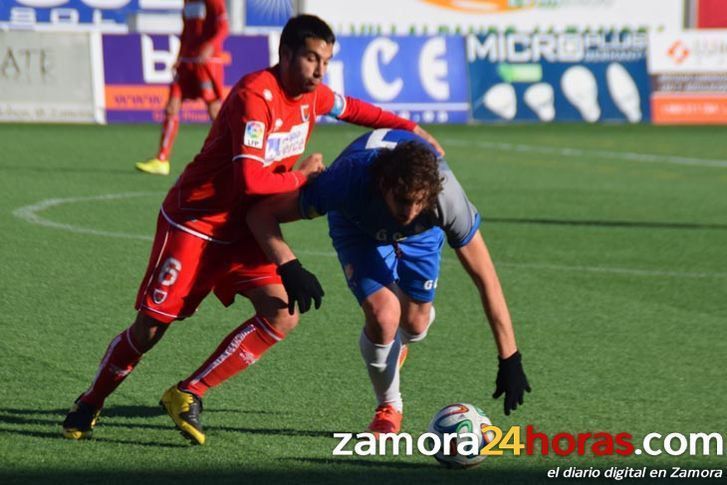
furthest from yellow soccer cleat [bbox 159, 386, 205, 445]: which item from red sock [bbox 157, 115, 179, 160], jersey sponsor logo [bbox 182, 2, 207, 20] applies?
jersey sponsor logo [bbox 182, 2, 207, 20]

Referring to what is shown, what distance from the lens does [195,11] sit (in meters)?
15.0

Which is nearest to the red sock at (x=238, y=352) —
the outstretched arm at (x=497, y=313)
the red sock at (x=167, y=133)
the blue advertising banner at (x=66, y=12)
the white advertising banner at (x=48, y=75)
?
the outstretched arm at (x=497, y=313)

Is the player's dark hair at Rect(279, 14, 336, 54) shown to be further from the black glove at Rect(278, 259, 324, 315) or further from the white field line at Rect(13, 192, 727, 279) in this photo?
the white field line at Rect(13, 192, 727, 279)

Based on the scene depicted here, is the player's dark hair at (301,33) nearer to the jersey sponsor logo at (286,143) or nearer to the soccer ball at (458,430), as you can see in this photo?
the jersey sponsor logo at (286,143)

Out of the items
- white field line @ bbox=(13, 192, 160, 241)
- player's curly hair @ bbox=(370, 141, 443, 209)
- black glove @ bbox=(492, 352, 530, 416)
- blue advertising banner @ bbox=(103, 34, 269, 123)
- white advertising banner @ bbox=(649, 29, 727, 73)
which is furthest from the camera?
white advertising banner @ bbox=(649, 29, 727, 73)

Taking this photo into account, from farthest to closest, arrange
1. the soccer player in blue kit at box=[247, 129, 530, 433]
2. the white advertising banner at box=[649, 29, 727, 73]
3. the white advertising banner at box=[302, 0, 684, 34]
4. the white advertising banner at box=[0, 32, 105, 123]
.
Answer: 1. the white advertising banner at box=[302, 0, 684, 34]
2. the white advertising banner at box=[649, 29, 727, 73]
3. the white advertising banner at box=[0, 32, 105, 123]
4. the soccer player in blue kit at box=[247, 129, 530, 433]

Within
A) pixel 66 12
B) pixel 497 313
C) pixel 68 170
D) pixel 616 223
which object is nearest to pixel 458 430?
pixel 497 313

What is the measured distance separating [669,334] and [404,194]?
11.8 ft

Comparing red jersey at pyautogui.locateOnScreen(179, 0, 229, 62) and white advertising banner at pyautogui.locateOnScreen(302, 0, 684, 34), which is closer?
red jersey at pyautogui.locateOnScreen(179, 0, 229, 62)

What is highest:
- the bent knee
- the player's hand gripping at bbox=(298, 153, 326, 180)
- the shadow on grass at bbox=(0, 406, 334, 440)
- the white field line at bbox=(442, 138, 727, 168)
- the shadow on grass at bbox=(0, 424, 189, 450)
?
the player's hand gripping at bbox=(298, 153, 326, 180)

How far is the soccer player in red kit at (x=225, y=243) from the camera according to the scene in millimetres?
5707

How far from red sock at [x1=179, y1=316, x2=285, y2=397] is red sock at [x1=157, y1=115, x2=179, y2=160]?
29.2ft

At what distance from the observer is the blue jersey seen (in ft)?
17.6

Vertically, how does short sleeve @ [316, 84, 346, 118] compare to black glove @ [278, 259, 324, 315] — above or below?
above
